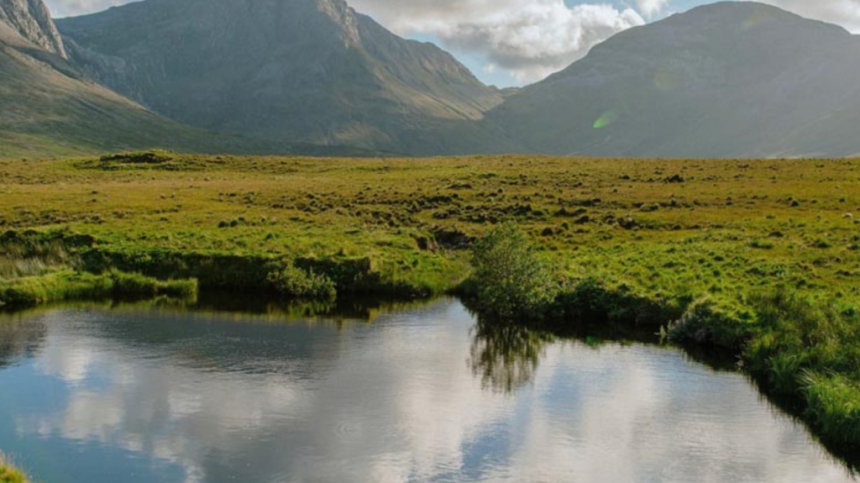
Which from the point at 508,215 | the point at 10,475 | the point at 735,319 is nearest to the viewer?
the point at 10,475

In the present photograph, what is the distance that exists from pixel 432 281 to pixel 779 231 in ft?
91.1

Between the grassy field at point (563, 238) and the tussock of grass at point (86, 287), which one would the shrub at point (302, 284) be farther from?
the tussock of grass at point (86, 287)

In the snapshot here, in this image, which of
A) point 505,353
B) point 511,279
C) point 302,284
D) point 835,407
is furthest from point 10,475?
point 302,284

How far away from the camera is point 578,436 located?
26078 mm

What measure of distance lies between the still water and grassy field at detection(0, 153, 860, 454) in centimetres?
378

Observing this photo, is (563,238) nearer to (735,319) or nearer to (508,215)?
(508,215)

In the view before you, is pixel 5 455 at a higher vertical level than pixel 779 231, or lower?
lower

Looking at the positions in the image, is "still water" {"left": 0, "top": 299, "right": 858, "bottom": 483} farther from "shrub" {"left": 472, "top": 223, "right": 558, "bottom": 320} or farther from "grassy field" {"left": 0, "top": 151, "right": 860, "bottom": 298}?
"grassy field" {"left": 0, "top": 151, "right": 860, "bottom": 298}

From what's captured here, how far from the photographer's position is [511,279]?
45.1 m

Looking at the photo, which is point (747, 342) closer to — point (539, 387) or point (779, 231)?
point (539, 387)

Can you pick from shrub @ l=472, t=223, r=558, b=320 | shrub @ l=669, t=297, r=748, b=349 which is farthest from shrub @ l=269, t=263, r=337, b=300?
shrub @ l=669, t=297, r=748, b=349

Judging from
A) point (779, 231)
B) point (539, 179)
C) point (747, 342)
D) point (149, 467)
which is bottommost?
point (149, 467)

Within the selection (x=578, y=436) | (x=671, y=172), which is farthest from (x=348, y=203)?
(x=578, y=436)

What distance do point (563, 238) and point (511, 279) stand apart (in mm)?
17759
